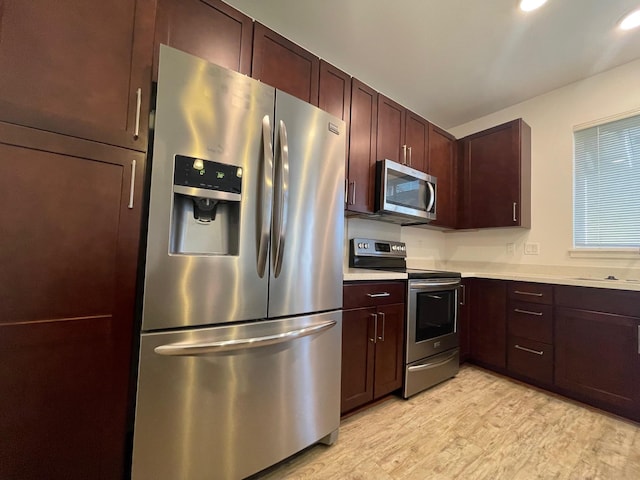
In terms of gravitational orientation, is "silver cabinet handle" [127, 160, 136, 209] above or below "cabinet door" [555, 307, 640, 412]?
above

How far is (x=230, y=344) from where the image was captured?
118 centimetres

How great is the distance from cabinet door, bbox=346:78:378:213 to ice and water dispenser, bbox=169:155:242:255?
1105 millimetres

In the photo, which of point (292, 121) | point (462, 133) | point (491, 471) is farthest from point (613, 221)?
point (292, 121)

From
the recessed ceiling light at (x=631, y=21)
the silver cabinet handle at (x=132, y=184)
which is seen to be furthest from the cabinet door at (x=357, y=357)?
the recessed ceiling light at (x=631, y=21)

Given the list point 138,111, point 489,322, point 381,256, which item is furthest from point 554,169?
point 138,111

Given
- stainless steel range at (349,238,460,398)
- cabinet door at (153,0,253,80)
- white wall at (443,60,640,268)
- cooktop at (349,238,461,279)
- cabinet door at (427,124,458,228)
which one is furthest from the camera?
cabinet door at (427,124,458,228)

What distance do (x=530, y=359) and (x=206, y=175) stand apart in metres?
2.82

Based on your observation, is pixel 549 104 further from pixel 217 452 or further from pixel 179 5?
pixel 217 452

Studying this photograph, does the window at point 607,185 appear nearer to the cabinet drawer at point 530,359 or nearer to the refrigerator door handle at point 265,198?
the cabinet drawer at point 530,359

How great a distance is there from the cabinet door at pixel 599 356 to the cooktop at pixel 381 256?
2.84 feet

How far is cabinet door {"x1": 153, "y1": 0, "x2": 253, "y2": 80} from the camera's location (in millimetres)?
1407

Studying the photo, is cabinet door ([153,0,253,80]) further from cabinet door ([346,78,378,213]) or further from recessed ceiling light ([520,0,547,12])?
recessed ceiling light ([520,0,547,12])

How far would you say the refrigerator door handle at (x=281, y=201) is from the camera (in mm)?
1327

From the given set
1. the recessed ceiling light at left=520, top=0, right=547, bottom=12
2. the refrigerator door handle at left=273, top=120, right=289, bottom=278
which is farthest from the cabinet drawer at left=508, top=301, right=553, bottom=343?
the refrigerator door handle at left=273, top=120, right=289, bottom=278
